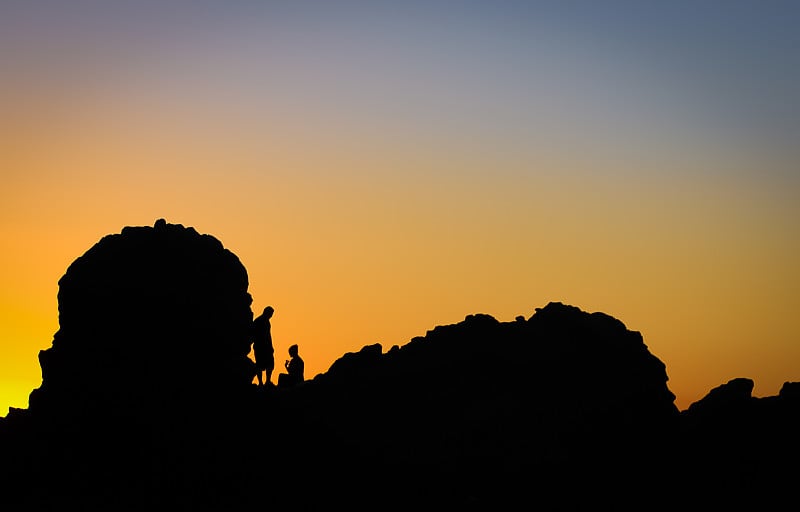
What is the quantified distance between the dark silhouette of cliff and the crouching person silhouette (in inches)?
58.0

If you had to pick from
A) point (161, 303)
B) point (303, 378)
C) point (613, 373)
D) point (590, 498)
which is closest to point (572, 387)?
point (613, 373)

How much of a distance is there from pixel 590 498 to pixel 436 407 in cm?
973

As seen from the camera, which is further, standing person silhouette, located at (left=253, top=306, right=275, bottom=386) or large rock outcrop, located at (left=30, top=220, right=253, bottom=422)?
standing person silhouette, located at (left=253, top=306, right=275, bottom=386)

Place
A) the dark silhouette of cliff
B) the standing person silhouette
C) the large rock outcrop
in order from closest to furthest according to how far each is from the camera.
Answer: the dark silhouette of cliff, the large rock outcrop, the standing person silhouette

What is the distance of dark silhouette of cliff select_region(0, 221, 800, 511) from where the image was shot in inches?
1898

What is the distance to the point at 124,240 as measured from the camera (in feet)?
170

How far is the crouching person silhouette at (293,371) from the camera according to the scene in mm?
58844

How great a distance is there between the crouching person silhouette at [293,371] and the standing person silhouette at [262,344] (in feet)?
11.0

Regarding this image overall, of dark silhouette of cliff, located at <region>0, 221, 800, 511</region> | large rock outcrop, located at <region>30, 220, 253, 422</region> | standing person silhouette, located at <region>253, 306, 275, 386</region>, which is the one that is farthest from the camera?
standing person silhouette, located at <region>253, 306, 275, 386</region>

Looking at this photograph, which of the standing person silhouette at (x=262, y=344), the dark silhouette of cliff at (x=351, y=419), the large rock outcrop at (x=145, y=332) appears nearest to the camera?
the dark silhouette of cliff at (x=351, y=419)

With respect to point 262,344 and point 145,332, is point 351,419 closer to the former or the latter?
point 262,344

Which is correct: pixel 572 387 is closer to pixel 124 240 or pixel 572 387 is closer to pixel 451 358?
pixel 451 358

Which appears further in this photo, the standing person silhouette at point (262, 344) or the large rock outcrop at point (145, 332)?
the standing person silhouette at point (262, 344)

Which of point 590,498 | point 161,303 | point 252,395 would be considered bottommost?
point 590,498
